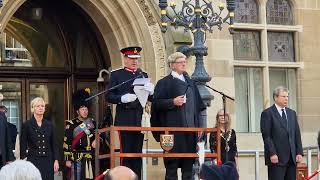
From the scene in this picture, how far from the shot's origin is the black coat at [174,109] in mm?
10133

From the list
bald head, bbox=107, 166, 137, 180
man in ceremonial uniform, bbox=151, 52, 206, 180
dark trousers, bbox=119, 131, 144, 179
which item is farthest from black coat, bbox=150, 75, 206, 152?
bald head, bbox=107, 166, 137, 180

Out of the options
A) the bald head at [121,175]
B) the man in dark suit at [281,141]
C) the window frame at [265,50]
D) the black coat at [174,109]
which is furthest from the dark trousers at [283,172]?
the bald head at [121,175]

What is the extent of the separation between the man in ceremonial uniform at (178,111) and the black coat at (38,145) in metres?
1.53

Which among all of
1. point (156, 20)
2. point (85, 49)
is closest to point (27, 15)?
point (85, 49)

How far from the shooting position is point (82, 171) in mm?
12617

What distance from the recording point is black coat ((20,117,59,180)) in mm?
10766

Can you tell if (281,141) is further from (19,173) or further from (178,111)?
(19,173)

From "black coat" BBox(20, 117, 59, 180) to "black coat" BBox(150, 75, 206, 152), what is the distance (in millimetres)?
1469

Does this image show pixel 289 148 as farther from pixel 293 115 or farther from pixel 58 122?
pixel 58 122

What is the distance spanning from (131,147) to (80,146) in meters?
2.49

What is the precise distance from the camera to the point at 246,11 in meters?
14.8

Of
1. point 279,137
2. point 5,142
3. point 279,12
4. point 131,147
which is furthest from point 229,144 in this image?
point 279,12

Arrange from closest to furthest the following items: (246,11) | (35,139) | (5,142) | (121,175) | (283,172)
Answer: (121,175), (5,142), (35,139), (283,172), (246,11)

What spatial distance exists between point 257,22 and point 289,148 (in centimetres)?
416
